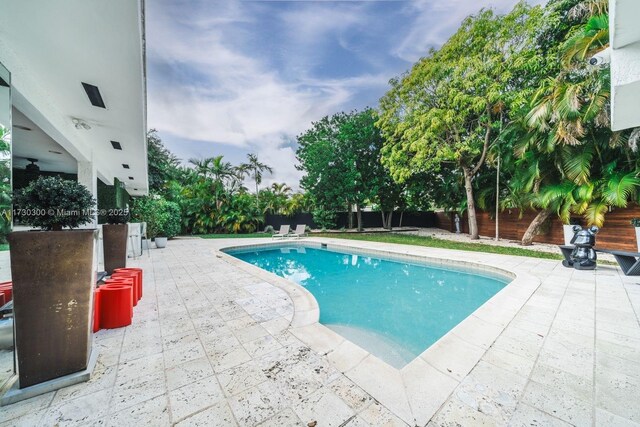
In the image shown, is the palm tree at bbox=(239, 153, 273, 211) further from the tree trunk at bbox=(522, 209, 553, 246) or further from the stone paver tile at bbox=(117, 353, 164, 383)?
the stone paver tile at bbox=(117, 353, 164, 383)

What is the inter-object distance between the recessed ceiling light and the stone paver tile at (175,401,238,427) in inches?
173

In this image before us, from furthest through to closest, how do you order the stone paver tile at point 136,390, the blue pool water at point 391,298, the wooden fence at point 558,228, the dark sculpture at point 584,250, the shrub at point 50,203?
the wooden fence at point 558,228 → the dark sculpture at point 584,250 → the blue pool water at point 391,298 → the shrub at point 50,203 → the stone paver tile at point 136,390

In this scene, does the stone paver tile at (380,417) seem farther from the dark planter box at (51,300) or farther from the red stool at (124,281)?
A: the red stool at (124,281)

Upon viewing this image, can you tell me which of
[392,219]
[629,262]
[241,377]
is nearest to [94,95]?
[241,377]

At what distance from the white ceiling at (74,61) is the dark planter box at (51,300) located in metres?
1.98

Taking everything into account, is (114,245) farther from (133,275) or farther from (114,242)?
(133,275)

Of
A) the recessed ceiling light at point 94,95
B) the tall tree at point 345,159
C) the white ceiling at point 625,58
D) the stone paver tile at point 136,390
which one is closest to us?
the white ceiling at point 625,58

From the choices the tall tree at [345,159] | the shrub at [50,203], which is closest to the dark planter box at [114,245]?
the shrub at [50,203]

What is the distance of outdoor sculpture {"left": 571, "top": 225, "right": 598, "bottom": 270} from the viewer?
17.1 feet

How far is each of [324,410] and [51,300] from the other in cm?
225

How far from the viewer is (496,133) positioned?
436 inches

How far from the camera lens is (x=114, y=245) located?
190 inches

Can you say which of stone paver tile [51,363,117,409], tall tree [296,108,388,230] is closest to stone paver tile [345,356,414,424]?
stone paver tile [51,363,117,409]

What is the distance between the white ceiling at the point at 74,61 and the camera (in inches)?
85.4
